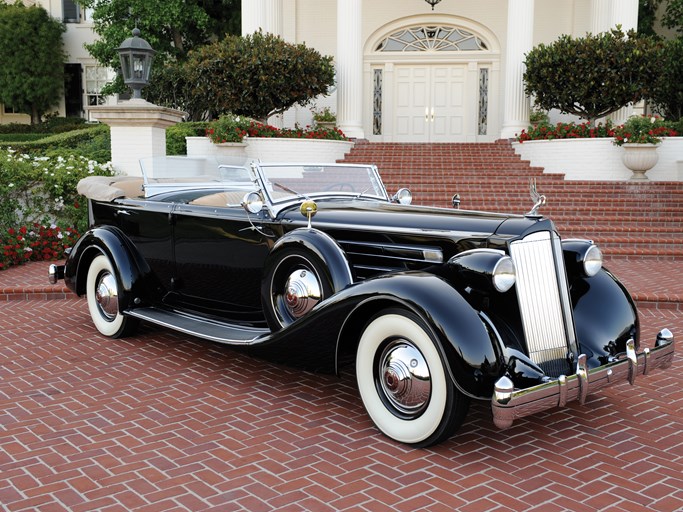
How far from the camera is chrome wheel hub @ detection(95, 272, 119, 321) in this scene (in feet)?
18.1

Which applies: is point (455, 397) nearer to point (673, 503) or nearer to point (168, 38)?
point (673, 503)

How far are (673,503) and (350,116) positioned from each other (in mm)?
13793

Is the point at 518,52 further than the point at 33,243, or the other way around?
the point at 518,52

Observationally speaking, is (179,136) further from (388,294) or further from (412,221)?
(388,294)

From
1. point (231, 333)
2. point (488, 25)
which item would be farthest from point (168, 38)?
point (231, 333)

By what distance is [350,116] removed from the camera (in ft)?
52.2

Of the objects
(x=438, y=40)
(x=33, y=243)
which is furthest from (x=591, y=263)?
(x=438, y=40)

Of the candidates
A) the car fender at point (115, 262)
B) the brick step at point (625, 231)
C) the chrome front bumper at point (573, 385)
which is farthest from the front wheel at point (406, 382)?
the brick step at point (625, 231)

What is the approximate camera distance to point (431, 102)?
17750mm

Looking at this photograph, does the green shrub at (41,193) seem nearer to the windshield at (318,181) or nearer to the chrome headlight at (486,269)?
the windshield at (318,181)

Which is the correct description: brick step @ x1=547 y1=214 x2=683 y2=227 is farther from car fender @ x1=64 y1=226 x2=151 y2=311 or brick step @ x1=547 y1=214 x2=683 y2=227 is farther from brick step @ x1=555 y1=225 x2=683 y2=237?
car fender @ x1=64 y1=226 x2=151 y2=311

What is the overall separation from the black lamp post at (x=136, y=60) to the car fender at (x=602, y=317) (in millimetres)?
7628

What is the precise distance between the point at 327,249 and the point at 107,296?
8.01ft

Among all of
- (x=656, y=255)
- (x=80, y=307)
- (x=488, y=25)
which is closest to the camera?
(x=80, y=307)
